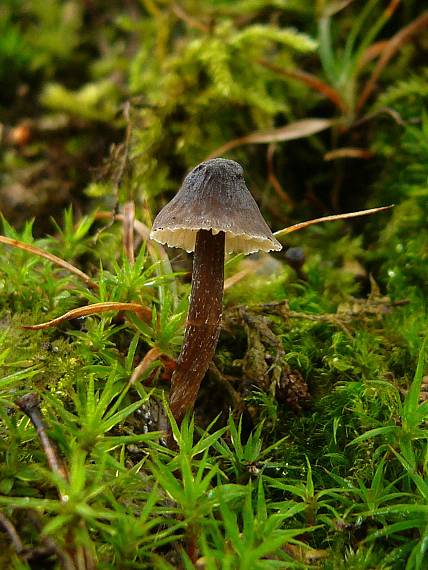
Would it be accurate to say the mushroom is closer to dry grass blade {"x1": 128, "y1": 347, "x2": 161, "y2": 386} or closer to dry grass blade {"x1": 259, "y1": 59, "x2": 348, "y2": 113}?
dry grass blade {"x1": 128, "y1": 347, "x2": 161, "y2": 386}

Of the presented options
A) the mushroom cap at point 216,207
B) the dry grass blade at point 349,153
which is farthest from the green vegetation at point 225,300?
the mushroom cap at point 216,207

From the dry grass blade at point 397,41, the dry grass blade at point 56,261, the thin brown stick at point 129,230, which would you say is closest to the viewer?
the dry grass blade at point 56,261

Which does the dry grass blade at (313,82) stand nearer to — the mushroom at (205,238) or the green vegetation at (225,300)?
the green vegetation at (225,300)

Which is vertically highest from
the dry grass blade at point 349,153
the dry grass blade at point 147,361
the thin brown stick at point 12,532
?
the dry grass blade at point 349,153

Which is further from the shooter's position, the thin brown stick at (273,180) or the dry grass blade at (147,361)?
the thin brown stick at (273,180)

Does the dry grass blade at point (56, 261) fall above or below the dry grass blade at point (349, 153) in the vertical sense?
below

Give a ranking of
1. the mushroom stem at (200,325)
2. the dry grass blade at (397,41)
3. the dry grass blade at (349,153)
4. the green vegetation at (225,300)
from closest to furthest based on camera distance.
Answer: the green vegetation at (225,300) → the mushroom stem at (200,325) → the dry grass blade at (349,153) → the dry grass blade at (397,41)

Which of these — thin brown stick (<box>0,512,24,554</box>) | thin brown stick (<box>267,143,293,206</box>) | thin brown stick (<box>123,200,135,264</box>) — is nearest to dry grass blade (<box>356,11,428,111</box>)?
thin brown stick (<box>267,143,293,206</box>)

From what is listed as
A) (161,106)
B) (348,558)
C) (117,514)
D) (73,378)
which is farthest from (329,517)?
(161,106)
